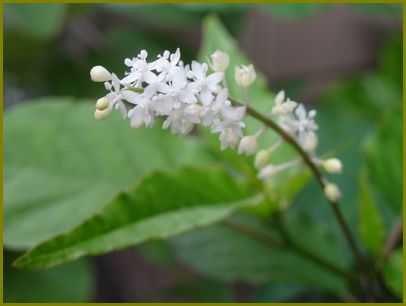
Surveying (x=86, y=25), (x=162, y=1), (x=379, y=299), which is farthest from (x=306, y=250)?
(x=86, y=25)

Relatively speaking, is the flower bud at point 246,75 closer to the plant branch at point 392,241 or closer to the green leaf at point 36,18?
the plant branch at point 392,241

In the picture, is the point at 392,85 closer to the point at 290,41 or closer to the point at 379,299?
the point at 290,41

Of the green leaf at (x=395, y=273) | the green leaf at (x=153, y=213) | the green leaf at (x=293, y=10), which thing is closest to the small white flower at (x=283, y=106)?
the green leaf at (x=153, y=213)

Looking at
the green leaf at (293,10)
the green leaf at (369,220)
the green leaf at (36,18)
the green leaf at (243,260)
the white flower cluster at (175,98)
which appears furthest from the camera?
the green leaf at (36,18)

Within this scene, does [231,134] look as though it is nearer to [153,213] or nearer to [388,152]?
[153,213]

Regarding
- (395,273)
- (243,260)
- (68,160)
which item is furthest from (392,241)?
(68,160)

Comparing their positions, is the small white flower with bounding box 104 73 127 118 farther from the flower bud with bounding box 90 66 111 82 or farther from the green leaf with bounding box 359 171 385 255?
the green leaf with bounding box 359 171 385 255

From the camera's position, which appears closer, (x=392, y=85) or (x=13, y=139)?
(x=13, y=139)
